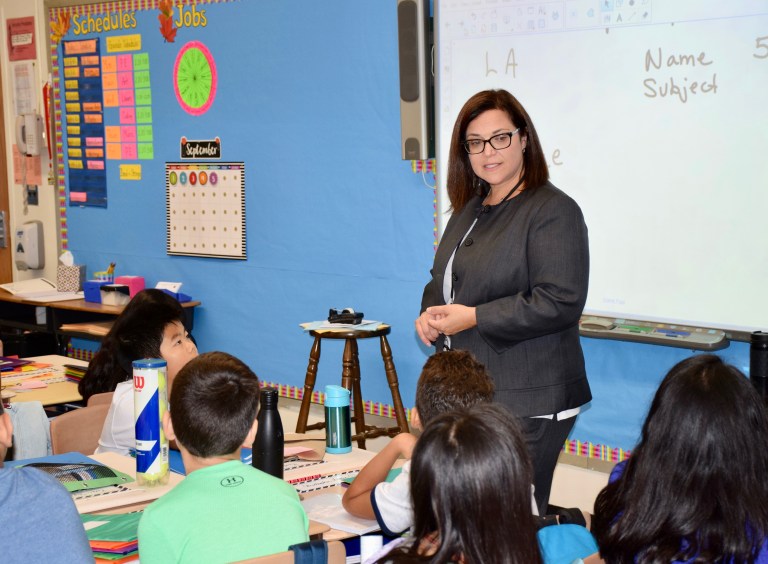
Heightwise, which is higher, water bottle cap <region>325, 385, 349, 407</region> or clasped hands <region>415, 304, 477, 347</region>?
clasped hands <region>415, 304, 477, 347</region>

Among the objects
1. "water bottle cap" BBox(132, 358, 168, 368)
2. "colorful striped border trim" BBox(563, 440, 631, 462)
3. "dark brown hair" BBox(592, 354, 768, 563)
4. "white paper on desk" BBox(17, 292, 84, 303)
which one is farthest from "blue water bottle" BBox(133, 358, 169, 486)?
"white paper on desk" BBox(17, 292, 84, 303)

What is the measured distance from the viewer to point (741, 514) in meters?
1.50

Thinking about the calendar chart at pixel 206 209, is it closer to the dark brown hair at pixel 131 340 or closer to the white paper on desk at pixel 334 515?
the dark brown hair at pixel 131 340

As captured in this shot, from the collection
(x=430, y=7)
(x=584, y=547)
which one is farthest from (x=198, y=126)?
(x=584, y=547)

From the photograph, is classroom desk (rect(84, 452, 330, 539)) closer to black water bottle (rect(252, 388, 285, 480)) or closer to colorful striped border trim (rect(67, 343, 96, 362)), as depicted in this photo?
black water bottle (rect(252, 388, 285, 480))

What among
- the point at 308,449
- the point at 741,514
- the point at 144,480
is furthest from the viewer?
the point at 308,449

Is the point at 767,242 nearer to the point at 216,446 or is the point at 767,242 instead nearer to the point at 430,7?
the point at 430,7

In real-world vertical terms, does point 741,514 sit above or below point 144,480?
above

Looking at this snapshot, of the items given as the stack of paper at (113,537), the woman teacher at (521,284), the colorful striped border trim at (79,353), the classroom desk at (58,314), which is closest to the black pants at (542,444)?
the woman teacher at (521,284)

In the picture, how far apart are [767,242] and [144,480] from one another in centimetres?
210

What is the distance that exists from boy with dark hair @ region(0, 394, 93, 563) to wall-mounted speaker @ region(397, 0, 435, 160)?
2.71m

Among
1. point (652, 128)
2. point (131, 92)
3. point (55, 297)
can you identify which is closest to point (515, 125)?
point (652, 128)

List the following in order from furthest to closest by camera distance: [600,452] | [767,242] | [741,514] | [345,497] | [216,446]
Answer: [600,452] < [767,242] < [345,497] < [216,446] < [741,514]

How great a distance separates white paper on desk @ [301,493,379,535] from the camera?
2.00m
